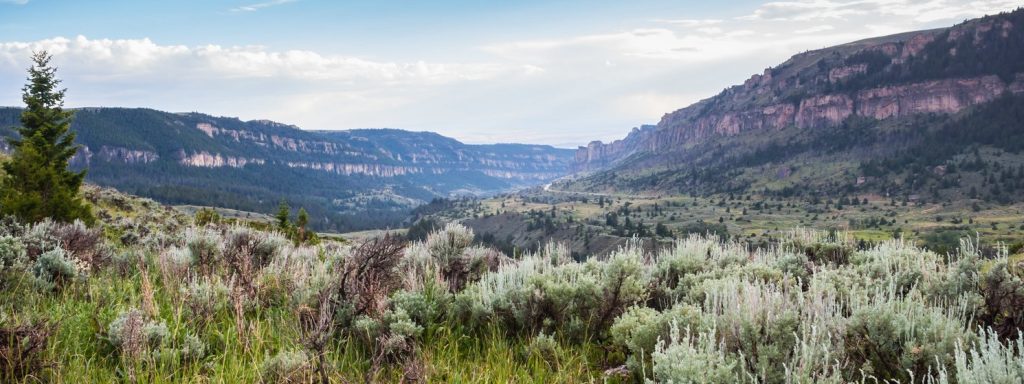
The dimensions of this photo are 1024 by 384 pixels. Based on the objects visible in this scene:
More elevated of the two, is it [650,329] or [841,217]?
[650,329]

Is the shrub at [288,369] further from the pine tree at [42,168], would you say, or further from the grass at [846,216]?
the grass at [846,216]

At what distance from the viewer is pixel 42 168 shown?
22344mm

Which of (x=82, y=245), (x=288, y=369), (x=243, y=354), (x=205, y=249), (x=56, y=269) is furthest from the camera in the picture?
(x=82, y=245)

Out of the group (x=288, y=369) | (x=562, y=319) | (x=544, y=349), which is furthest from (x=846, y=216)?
(x=288, y=369)

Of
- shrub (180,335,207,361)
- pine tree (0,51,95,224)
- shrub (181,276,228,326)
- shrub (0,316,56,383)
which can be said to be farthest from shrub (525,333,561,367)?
pine tree (0,51,95,224)

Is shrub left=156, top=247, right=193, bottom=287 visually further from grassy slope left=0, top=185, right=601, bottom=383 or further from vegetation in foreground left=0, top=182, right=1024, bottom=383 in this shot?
grassy slope left=0, top=185, right=601, bottom=383

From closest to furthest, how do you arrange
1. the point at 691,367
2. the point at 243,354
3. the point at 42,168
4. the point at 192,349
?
1. the point at 691,367
2. the point at 192,349
3. the point at 243,354
4. the point at 42,168

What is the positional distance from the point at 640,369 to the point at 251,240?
820cm

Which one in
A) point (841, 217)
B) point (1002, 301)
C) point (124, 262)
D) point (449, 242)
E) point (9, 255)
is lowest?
point (841, 217)

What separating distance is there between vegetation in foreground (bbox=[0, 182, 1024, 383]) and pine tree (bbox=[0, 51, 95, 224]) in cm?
1254

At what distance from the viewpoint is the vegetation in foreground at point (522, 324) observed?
3795 mm

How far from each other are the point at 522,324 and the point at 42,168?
2613 cm

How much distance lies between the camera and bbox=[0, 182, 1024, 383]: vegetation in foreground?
3.79m

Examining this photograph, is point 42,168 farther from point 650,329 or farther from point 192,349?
point 650,329
